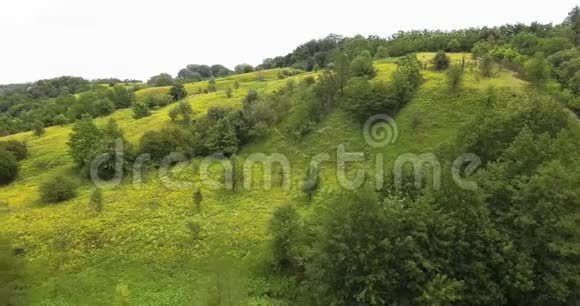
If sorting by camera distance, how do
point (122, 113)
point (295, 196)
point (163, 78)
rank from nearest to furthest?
point (295, 196)
point (122, 113)
point (163, 78)

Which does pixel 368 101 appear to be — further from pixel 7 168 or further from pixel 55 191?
pixel 7 168

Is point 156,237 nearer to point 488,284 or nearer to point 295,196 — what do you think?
point 295,196

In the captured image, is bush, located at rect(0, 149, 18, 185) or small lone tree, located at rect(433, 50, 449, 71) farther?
small lone tree, located at rect(433, 50, 449, 71)

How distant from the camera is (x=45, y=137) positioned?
70250 mm

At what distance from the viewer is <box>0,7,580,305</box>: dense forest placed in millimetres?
27281

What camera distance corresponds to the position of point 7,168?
52.5 meters

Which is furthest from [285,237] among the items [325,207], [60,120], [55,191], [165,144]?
[60,120]

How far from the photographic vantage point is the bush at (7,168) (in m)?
52.0

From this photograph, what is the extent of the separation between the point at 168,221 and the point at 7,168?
2555 cm

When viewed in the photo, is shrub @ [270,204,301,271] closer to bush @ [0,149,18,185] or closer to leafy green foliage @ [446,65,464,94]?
leafy green foliage @ [446,65,464,94]

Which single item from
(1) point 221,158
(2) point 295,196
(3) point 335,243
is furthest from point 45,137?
(3) point 335,243

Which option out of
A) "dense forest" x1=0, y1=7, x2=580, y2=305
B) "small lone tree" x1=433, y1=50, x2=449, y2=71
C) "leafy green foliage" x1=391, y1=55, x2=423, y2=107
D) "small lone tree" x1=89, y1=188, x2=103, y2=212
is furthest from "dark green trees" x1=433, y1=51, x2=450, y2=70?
"small lone tree" x1=89, y1=188, x2=103, y2=212

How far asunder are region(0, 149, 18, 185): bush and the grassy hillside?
3.39 feet

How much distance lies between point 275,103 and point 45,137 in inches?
1439
